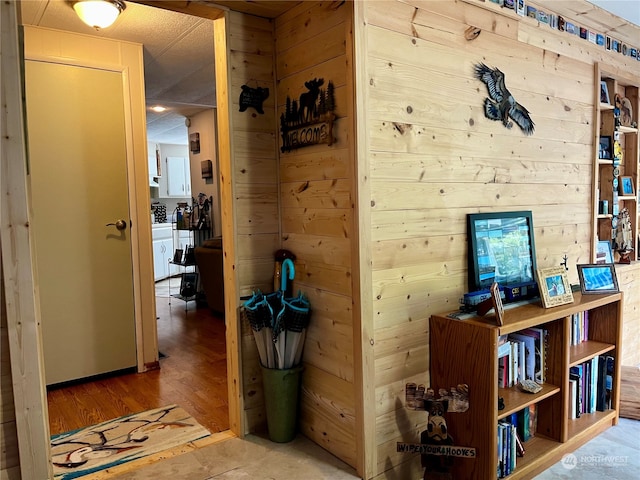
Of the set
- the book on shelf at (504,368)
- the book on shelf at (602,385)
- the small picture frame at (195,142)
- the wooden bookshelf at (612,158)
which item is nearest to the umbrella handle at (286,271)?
the book on shelf at (504,368)

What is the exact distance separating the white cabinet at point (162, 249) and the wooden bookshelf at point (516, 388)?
610 cm

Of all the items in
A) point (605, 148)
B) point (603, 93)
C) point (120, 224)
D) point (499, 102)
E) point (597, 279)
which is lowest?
point (597, 279)

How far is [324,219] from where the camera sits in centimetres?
216

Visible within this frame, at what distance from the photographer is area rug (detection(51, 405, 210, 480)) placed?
222cm

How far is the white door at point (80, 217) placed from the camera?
3.06 metres

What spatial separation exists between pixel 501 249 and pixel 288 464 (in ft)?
4.86

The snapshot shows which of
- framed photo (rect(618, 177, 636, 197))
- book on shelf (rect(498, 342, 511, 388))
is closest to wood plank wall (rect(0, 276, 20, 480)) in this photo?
book on shelf (rect(498, 342, 511, 388))

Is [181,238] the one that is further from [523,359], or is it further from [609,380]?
[609,380]

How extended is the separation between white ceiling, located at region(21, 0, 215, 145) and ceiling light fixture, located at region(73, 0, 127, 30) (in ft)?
0.49

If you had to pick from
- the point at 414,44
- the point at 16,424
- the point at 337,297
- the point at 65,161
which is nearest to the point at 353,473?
the point at 337,297

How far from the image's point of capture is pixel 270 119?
2.39 meters

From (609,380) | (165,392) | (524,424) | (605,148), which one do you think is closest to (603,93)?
(605,148)

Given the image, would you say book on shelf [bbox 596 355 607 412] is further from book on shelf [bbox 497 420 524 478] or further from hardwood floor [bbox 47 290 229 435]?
hardwood floor [bbox 47 290 229 435]

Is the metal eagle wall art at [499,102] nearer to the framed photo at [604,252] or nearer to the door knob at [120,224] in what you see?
the framed photo at [604,252]
